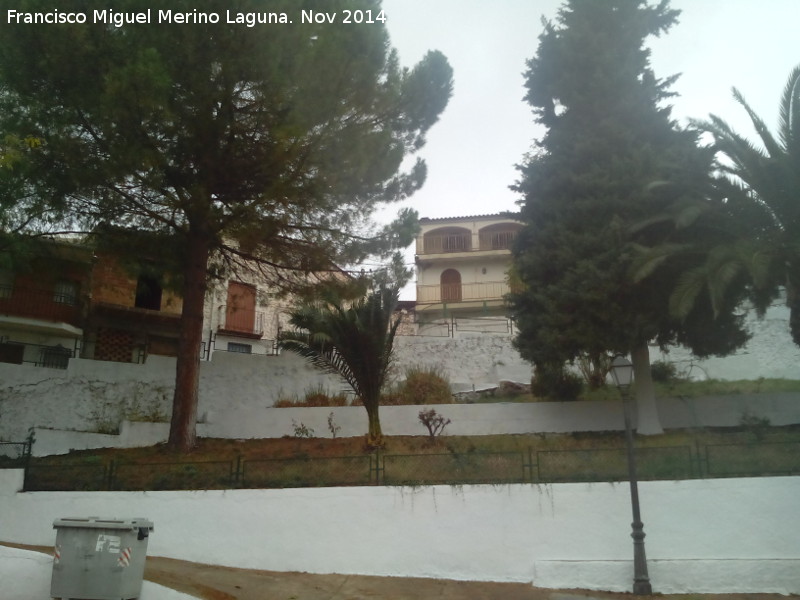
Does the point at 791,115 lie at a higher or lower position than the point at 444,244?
lower

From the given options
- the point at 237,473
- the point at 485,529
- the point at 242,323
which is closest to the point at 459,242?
the point at 242,323

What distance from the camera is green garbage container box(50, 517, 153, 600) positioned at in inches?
315

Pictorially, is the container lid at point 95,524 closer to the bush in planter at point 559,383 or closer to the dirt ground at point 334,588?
the dirt ground at point 334,588

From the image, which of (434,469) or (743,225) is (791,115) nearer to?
(743,225)

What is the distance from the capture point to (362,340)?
1440 cm

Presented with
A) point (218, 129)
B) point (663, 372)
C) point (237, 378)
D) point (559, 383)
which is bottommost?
point (559, 383)

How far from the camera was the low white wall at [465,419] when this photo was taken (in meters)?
15.2

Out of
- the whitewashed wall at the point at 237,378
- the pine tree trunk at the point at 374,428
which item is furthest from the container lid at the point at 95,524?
the whitewashed wall at the point at 237,378

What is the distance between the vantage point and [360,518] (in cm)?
1054

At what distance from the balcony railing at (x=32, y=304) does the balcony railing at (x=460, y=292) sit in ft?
52.5

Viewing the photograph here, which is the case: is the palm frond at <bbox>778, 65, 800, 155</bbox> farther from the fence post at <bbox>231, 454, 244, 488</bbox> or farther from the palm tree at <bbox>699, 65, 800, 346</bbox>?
the fence post at <bbox>231, 454, 244, 488</bbox>

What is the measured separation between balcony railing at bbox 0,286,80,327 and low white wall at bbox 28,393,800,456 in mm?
6664

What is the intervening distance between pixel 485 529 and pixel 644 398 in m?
6.26

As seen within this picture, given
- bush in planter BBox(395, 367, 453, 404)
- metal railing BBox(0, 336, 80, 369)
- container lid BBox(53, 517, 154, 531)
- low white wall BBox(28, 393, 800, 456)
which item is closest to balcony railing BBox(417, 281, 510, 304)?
bush in planter BBox(395, 367, 453, 404)
